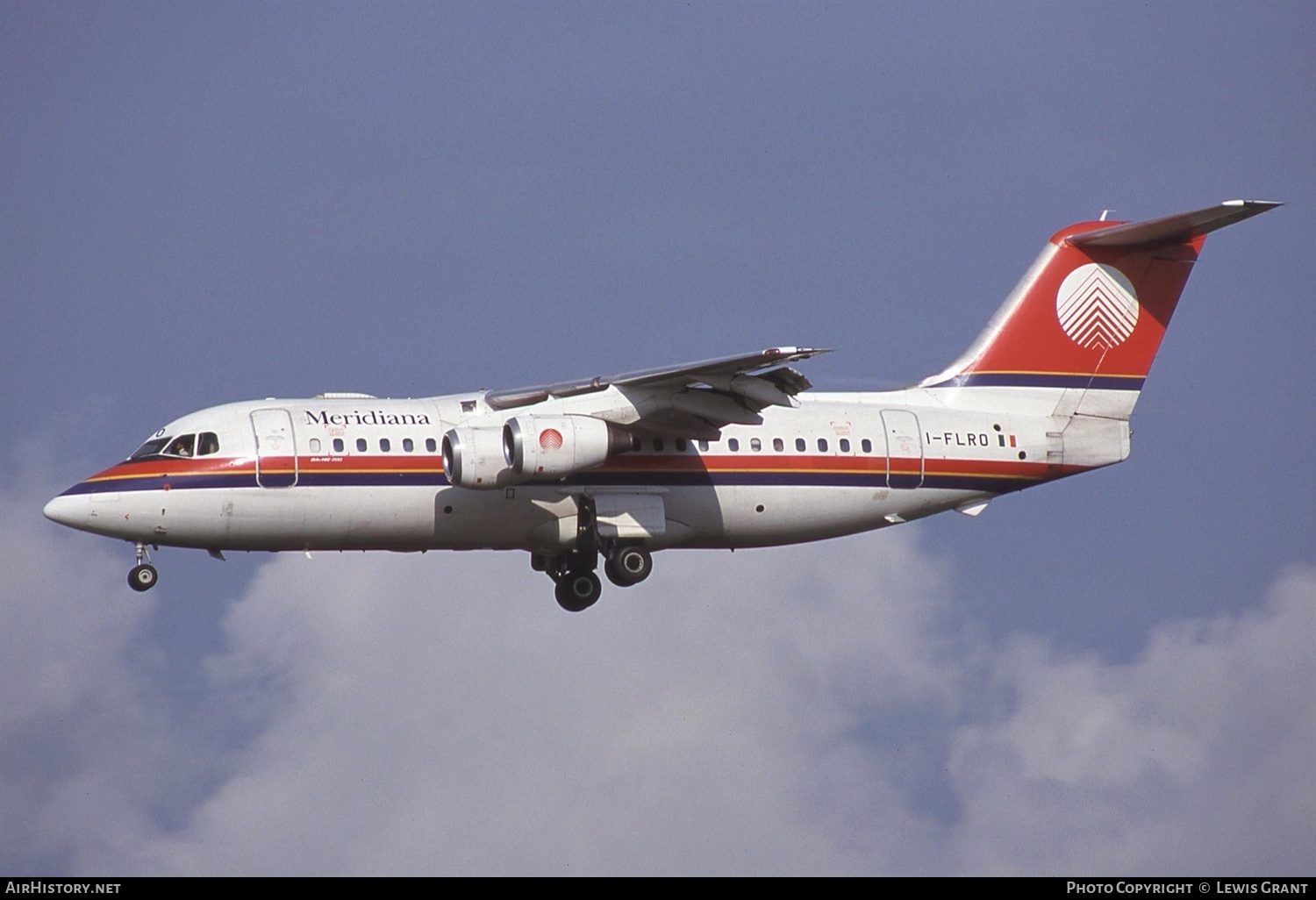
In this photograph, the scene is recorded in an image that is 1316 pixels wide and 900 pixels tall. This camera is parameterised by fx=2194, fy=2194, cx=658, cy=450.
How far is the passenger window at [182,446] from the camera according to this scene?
27.0m

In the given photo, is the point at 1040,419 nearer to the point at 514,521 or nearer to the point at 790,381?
the point at 790,381

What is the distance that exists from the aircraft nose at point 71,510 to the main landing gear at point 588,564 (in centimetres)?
588

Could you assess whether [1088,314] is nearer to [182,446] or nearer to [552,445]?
[552,445]

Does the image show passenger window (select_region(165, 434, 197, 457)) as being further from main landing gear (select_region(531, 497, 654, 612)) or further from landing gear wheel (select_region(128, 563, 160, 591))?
main landing gear (select_region(531, 497, 654, 612))

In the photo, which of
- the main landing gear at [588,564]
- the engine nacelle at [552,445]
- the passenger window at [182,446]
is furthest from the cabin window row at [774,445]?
the passenger window at [182,446]

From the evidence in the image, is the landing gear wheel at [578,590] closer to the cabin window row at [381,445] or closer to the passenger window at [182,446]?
the cabin window row at [381,445]

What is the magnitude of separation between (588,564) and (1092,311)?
8089 mm

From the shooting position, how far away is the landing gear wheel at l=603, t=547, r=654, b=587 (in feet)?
91.7

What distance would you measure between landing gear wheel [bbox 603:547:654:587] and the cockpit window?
5.75 meters

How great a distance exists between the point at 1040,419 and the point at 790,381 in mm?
5077

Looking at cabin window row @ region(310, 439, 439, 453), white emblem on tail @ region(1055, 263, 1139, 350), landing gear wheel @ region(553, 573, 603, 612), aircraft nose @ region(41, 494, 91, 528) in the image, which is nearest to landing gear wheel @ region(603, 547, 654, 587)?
landing gear wheel @ region(553, 573, 603, 612)

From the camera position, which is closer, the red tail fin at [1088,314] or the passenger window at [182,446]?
the passenger window at [182,446]
